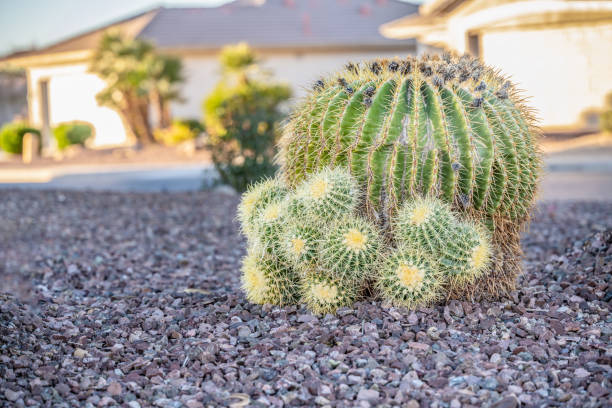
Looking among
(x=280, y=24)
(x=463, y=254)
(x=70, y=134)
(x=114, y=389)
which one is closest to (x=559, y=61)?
(x=280, y=24)

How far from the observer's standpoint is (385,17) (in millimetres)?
26859

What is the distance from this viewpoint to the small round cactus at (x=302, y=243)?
3.97m

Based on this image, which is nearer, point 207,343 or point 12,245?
point 207,343

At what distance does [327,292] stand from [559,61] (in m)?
16.8

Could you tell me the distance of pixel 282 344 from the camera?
372 cm

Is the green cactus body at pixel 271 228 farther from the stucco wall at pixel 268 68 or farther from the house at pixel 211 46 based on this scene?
the stucco wall at pixel 268 68

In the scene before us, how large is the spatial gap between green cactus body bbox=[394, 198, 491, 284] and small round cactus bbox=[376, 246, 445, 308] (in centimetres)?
5

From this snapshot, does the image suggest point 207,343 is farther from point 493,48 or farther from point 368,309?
point 493,48

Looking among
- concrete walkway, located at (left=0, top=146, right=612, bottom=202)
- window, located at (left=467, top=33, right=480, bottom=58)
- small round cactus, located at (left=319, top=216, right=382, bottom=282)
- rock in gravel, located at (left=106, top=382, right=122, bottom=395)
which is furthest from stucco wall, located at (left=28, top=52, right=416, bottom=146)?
rock in gravel, located at (left=106, top=382, right=122, bottom=395)

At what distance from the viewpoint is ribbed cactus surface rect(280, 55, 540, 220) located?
4.03 meters

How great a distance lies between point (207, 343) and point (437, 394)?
129 centimetres

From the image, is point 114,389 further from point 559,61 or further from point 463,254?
point 559,61

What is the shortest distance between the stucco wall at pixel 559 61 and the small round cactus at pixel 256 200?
14.9 m

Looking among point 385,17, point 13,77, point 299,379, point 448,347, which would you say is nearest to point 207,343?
point 299,379
